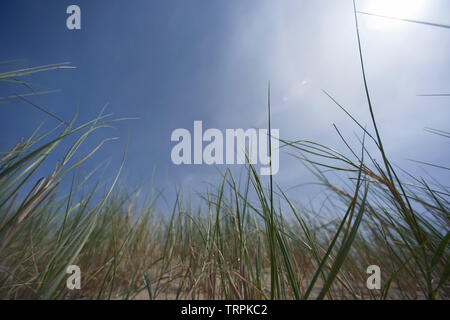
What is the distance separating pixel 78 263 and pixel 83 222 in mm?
717

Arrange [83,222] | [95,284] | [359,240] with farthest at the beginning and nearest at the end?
[359,240]
[95,284]
[83,222]

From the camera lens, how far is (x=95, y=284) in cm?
131
